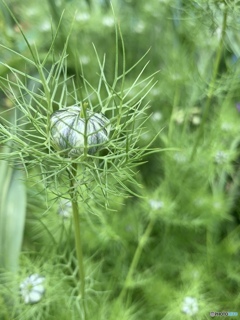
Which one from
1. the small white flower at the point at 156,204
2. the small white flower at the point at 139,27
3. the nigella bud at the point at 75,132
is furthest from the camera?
the small white flower at the point at 139,27

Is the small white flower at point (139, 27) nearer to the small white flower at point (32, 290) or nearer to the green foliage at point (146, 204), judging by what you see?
the green foliage at point (146, 204)

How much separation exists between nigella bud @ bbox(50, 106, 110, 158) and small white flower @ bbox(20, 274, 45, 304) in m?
0.29

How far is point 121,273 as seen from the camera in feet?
2.85

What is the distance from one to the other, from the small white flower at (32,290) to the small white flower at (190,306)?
0.75ft

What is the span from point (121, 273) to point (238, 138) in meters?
0.37

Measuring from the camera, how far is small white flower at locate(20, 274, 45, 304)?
2.16 ft

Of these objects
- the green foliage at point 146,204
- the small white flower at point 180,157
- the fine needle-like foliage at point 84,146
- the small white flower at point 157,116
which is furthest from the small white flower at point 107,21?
the fine needle-like foliage at point 84,146

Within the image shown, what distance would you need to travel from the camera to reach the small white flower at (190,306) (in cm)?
72

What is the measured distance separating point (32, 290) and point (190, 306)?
25cm

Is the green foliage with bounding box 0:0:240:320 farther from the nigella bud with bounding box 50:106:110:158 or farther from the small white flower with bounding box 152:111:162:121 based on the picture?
the nigella bud with bounding box 50:106:110:158

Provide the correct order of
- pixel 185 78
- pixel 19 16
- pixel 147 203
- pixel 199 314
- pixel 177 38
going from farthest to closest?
1. pixel 19 16
2. pixel 177 38
3. pixel 185 78
4. pixel 147 203
5. pixel 199 314

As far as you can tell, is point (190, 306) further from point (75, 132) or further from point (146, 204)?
point (75, 132)

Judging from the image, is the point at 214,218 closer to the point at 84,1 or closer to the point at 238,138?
the point at 238,138

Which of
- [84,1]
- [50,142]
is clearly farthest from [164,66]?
[50,142]
